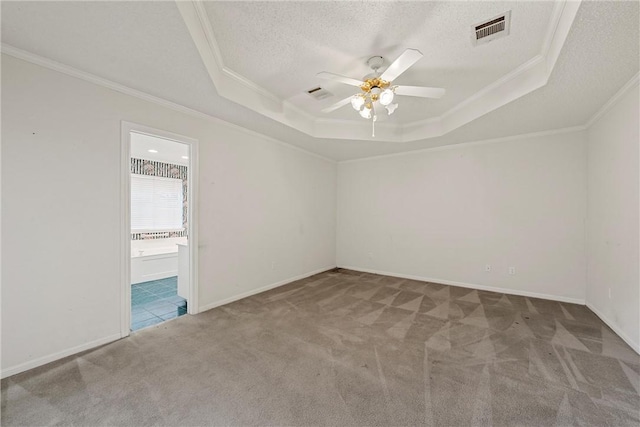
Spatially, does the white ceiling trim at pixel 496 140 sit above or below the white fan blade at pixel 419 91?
above

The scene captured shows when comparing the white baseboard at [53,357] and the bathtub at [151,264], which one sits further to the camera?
the bathtub at [151,264]

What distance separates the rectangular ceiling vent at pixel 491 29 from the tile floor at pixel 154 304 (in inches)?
169

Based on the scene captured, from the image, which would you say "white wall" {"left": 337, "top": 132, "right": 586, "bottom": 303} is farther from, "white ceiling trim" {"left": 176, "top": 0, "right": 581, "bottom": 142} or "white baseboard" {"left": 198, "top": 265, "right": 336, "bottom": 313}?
"white baseboard" {"left": 198, "top": 265, "right": 336, "bottom": 313}

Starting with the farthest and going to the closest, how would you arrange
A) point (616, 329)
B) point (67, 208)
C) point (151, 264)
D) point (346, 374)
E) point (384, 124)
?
point (151, 264)
point (384, 124)
point (616, 329)
point (67, 208)
point (346, 374)

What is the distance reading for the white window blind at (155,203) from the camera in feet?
19.1

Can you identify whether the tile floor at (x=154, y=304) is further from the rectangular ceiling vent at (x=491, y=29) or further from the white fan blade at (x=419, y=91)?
the rectangular ceiling vent at (x=491, y=29)

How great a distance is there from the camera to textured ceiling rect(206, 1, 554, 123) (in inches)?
73.9

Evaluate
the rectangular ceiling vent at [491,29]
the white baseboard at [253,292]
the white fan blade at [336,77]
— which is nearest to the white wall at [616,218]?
the rectangular ceiling vent at [491,29]

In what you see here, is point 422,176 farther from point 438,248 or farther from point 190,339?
point 190,339

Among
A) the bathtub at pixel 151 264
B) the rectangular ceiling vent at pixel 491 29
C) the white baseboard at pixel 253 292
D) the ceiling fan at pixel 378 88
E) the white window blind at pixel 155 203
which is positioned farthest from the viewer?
the white window blind at pixel 155 203

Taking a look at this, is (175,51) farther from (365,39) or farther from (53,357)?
(53,357)

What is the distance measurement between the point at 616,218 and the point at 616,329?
47.1 inches

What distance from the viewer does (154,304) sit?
3693 mm

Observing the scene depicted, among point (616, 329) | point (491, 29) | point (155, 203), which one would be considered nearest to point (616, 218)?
point (616, 329)
